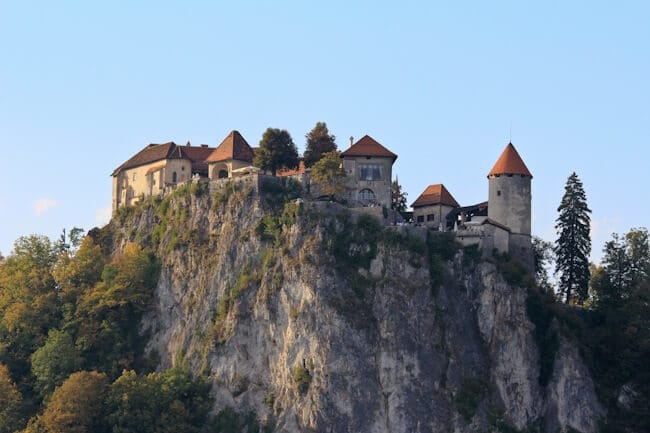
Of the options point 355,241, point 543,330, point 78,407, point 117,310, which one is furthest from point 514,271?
point 78,407

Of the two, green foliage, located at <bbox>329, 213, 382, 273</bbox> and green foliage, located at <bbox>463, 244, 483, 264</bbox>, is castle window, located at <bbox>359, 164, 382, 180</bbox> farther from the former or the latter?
green foliage, located at <bbox>463, 244, 483, 264</bbox>

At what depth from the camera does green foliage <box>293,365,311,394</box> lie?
339ft

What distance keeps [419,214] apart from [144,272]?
2023 centimetres

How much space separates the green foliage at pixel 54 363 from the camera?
112 meters

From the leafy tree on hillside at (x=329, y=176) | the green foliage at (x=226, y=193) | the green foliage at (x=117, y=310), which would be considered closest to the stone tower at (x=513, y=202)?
the leafy tree on hillside at (x=329, y=176)

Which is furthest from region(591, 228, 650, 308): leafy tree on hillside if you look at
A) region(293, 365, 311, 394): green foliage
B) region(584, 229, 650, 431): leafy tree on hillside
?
region(293, 365, 311, 394): green foliage

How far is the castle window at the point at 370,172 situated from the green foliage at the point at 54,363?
2357cm

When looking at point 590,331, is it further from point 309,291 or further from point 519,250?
point 309,291

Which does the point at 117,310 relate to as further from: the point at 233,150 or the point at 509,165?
the point at 509,165

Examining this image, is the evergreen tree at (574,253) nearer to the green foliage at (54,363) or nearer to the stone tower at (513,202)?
the stone tower at (513,202)

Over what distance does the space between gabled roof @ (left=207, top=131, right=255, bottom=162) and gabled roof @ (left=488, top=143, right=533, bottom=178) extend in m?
18.6

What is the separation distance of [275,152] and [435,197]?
11.9 m

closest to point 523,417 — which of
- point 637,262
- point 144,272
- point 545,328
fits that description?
point 545,328

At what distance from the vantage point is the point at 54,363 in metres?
112
